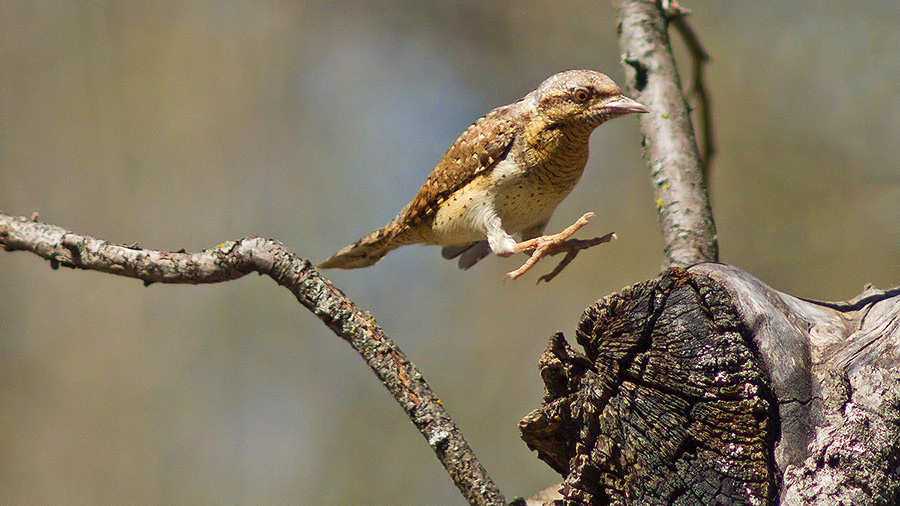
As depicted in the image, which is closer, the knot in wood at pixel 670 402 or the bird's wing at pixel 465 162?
the knot in wood at pixel 670 402

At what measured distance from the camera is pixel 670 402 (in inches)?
41.8

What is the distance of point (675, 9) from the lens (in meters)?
2.27

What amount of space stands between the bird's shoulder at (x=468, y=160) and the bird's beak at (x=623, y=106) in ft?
1.01

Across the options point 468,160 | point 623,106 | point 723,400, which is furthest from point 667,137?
point 723,400

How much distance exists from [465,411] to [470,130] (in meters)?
2.27

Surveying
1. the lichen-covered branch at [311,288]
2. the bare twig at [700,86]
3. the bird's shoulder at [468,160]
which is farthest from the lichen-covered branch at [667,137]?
the lichen-covered branch at [311,288]

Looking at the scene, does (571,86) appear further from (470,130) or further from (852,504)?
(852,504)

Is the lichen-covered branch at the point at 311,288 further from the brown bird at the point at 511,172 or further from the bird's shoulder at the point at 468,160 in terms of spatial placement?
the bird's shoulder at the point at 468,160

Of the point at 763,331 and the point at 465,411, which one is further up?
the point at 465,411

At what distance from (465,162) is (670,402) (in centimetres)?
114

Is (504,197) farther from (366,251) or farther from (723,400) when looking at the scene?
(723,400)

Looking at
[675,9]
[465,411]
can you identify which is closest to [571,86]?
[675,9]

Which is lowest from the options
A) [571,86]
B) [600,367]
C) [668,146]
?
[600,367]

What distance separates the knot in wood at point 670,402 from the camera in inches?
40.3
